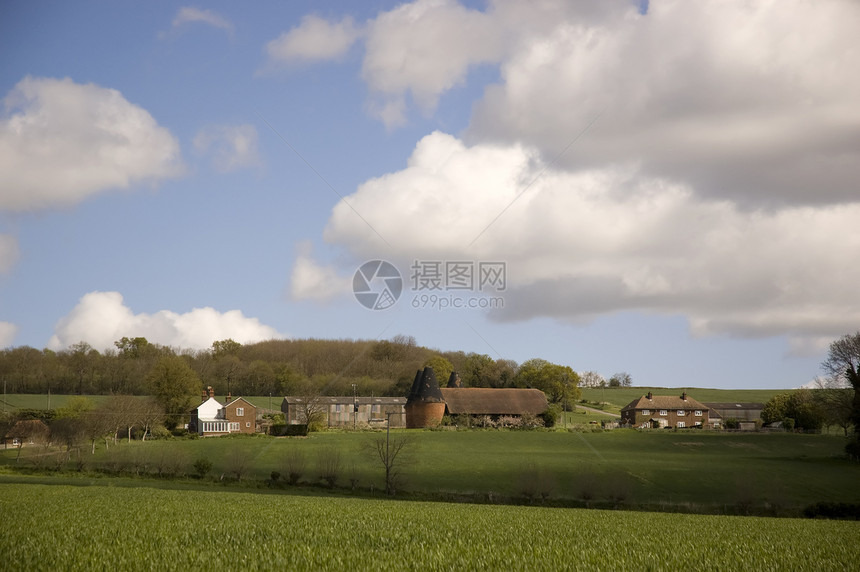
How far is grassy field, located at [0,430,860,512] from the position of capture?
162 ft

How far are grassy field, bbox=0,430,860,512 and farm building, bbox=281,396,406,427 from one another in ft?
70.6

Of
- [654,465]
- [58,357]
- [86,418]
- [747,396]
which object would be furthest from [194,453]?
[747,396]

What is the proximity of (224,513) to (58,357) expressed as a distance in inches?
5412

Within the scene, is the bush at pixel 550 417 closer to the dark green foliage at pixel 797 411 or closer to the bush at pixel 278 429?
the dark green foliage at pixel 797 411

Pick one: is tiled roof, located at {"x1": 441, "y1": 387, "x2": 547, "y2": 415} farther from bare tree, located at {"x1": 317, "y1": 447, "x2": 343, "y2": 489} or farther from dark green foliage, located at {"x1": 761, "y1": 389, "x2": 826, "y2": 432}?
bare tree, located at {"x1": 317, "y1": 447, "x2": 343, "y2": 489}

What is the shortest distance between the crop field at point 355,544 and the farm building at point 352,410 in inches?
3332

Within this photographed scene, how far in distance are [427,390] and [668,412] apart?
51608mm

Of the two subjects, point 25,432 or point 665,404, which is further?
point 665,404

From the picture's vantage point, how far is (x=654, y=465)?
63.4 meters

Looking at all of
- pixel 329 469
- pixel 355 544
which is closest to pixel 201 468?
pixel 329 469

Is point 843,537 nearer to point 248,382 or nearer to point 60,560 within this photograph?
point 60,560

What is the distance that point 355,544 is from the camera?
1527cm

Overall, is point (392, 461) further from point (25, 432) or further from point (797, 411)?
point (797, 411)

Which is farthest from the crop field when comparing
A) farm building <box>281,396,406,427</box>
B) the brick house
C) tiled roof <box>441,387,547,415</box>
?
the brick house
